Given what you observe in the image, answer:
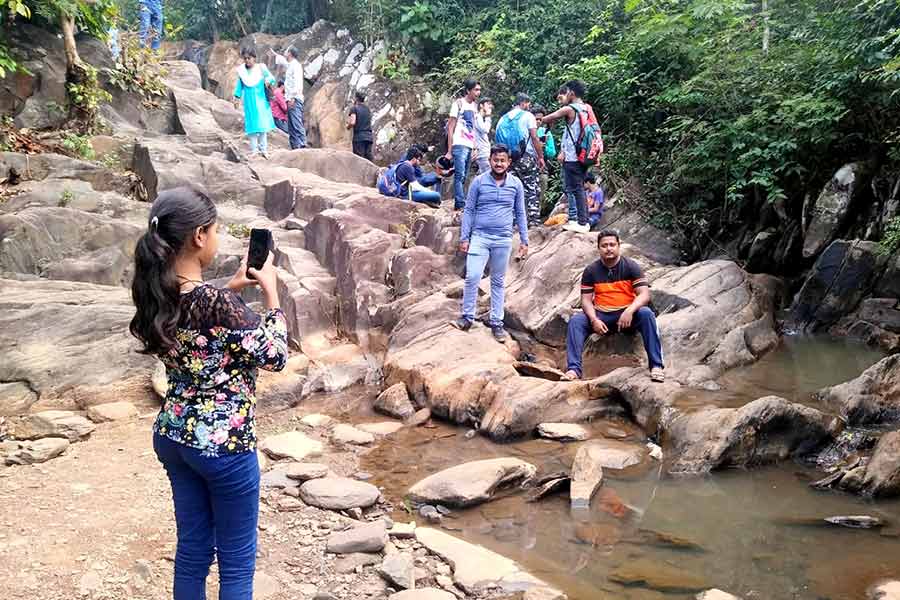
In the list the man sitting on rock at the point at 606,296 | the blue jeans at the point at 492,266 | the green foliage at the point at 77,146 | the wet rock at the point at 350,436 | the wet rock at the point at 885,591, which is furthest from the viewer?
the green foliage at the point at 77,146

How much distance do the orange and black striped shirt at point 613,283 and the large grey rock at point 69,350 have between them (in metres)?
4.61

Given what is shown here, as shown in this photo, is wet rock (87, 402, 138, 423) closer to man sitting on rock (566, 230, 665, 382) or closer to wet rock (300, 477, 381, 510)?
wet rock (300, 477, 381, 510)

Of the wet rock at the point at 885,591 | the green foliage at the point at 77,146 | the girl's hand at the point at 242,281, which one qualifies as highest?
the green foliage at the point at 77,146

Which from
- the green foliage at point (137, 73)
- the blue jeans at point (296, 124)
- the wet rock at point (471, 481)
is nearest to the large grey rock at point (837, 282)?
the wet rock at point (471, 481)

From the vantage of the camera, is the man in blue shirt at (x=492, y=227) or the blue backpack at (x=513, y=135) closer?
the man in blue shirt at (x=492, y=227)

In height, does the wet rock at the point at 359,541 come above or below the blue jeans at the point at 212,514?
below

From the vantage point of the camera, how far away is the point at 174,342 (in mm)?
2432

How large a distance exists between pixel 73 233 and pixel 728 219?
956 centimetres

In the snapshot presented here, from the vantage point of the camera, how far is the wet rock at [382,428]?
6.77 m

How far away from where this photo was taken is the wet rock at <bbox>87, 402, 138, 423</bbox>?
6.74 m

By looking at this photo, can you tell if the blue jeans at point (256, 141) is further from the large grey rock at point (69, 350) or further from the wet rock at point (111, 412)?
the wet rock at point (111, 412)

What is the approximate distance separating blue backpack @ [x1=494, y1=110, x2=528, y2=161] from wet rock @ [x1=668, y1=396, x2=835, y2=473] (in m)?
5.57

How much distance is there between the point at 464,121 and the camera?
11.0 m

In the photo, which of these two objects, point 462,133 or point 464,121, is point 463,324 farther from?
point 464,121
